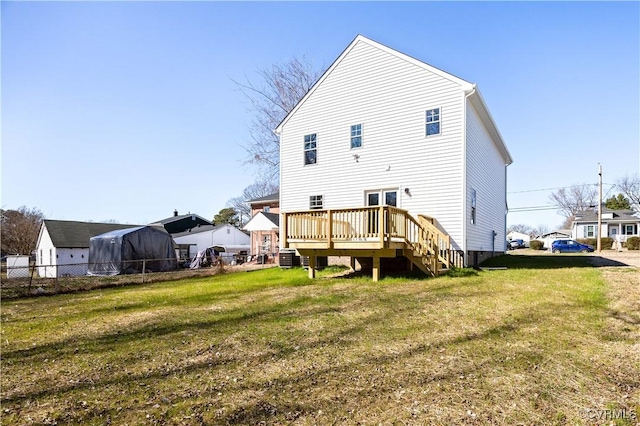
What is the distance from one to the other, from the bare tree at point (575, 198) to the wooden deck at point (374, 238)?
179ft

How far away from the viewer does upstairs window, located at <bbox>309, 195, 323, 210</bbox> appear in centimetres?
1415

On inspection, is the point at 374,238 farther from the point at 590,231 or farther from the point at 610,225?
the point at 590,231

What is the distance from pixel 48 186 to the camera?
18.1m

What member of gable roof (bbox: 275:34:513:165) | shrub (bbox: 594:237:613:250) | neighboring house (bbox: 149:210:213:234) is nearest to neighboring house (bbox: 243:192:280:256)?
gable roof (bbox: 275:34:513:165)

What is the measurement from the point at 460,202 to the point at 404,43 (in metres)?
8.51

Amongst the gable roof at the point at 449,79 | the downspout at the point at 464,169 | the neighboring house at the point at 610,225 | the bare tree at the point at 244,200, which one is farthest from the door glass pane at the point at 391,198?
the bare tree at the point at 244,200

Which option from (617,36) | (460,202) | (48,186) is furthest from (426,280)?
(48,186)

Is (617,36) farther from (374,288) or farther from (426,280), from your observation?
(374,288)

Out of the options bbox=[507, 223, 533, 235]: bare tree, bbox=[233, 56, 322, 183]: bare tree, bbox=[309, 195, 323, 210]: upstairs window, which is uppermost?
bbox=[233, 56, 322, 183]: bare tree

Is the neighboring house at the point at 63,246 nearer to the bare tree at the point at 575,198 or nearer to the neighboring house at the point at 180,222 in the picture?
the neighboring house at the point at 180,222

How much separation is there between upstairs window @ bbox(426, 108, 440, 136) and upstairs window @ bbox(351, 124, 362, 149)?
2481 millimetres

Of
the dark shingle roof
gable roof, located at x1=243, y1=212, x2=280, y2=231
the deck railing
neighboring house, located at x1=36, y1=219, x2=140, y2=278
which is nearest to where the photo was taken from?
the deck railing

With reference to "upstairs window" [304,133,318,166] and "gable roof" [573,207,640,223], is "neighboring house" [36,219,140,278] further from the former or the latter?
"gable roof" [573,207,640,223]

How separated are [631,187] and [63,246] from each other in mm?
61355
